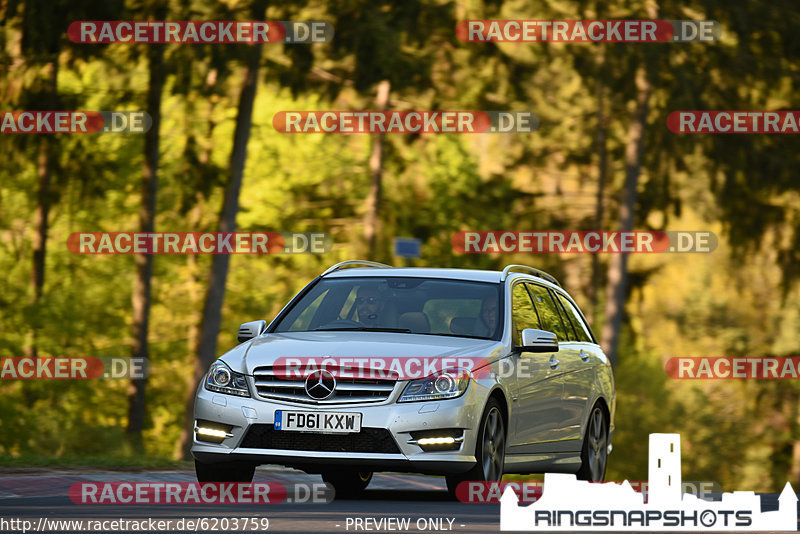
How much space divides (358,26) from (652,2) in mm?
8839

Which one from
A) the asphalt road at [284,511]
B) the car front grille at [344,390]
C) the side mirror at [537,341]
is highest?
the side mirror at [537,341]

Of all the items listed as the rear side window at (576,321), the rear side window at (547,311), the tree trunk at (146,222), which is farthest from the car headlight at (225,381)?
the tree trunk at (146,222)

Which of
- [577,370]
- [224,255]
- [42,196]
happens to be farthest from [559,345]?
[42,196]

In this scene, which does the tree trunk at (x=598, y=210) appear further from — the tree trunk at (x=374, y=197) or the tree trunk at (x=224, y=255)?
the tree trunk at (x=224, y=255)

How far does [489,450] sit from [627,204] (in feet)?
71.5

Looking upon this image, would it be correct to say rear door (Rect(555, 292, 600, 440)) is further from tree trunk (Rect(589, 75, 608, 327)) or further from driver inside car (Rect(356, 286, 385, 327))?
tree trunk (Rect(589, 75, 608, 327))

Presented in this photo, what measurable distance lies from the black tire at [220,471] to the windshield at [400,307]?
1301 millimetres

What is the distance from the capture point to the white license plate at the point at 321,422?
10680 millimetres

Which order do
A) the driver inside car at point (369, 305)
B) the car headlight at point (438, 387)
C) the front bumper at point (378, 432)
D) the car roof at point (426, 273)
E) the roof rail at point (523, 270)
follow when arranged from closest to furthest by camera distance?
1. the front bumper at point (378, 432)
2. the car headlight at point (438, 387)
3. the driver inside car at point (369, 305)
4. the car roof at point (426, 273)
5. the roof rail at point (523, 270)

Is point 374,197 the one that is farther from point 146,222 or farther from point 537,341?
point 537,341

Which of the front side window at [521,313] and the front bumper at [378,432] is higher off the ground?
the front side window at [521,313]

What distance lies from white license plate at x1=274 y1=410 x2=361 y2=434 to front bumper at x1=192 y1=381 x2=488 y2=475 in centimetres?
4

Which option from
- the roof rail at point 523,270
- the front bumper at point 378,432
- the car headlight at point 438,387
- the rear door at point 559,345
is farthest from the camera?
→ the rear door at point 559,345

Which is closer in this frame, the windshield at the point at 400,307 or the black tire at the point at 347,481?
the windshield at the point at 400,307
